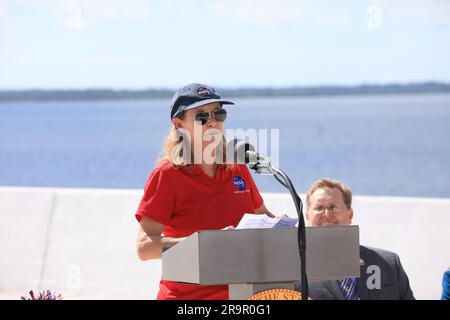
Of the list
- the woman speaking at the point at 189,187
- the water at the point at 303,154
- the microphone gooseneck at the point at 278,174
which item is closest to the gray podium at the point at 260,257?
the microphone gooseneck at the point at 278,174

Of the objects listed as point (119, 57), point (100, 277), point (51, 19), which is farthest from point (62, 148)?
point (100, 277)

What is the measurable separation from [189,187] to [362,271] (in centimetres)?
101

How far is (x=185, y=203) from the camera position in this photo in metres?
4.57

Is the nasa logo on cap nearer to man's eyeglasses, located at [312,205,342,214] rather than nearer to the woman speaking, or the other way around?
the woman speaking

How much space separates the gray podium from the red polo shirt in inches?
22.0

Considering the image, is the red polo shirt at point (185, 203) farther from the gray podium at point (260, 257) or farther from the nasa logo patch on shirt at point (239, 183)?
the gray podium at point (260, 257)

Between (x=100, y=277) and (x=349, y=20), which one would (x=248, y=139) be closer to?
(x=100, y=277)

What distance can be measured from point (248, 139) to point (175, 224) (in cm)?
51

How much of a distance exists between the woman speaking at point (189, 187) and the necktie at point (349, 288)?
64cm

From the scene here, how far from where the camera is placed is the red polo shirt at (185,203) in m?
4.51

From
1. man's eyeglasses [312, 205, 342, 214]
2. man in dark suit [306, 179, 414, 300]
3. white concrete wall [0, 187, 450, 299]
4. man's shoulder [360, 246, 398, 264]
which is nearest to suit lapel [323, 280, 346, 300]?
man in dark suit [306, 179, 414, 300]

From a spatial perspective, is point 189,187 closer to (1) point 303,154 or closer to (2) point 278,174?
(2) point 278,174

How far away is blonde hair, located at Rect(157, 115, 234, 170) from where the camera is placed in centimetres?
463

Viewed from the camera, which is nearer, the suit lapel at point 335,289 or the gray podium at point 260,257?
the gray podium at point 260,257
